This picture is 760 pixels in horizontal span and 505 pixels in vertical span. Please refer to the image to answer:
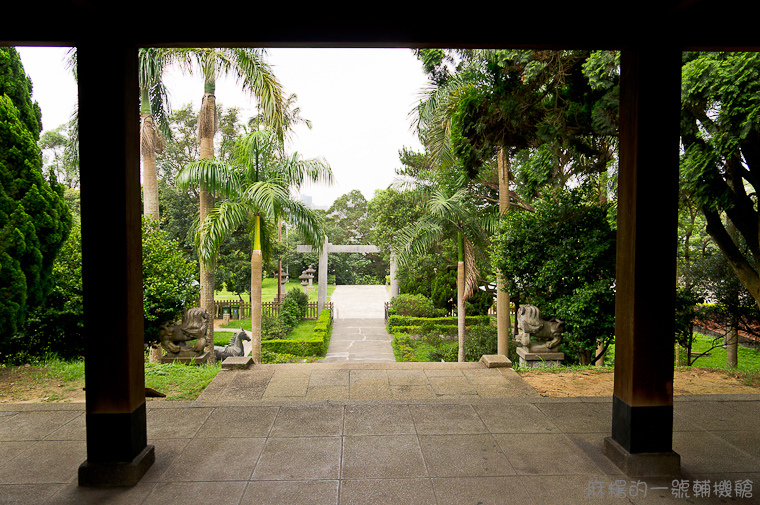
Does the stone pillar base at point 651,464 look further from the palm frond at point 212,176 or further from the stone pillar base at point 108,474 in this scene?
the palm frond at point 212,176

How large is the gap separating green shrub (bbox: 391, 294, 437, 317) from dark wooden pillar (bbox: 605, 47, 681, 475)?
14.9 metres

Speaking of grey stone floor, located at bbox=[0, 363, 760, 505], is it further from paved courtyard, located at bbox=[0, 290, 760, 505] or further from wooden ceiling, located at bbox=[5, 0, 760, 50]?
wooden ceiling, located at bbox=[5, 0, 760, 50]

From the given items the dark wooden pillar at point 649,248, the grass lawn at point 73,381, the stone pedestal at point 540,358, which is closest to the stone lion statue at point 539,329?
the stone pedestal at point 540,358

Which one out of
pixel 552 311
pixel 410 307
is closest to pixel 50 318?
pixel 552 311

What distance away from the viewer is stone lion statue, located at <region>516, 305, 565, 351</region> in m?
7.58

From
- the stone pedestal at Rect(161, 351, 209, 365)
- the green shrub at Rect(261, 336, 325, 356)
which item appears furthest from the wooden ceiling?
the green shrub at Rect(261, 336, 325, 356)

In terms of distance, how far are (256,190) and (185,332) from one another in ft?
11.2

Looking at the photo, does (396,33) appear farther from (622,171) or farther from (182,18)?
(622,171)

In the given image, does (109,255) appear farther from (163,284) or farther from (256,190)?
(256,190)

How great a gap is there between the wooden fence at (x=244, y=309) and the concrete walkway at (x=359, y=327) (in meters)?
1.25

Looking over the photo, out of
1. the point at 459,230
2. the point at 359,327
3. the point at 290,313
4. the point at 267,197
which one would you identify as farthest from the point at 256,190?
the point at 359,327

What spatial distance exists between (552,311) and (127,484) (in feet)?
19.9

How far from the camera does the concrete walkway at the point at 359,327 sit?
14070 mm

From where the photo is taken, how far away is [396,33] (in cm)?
318
